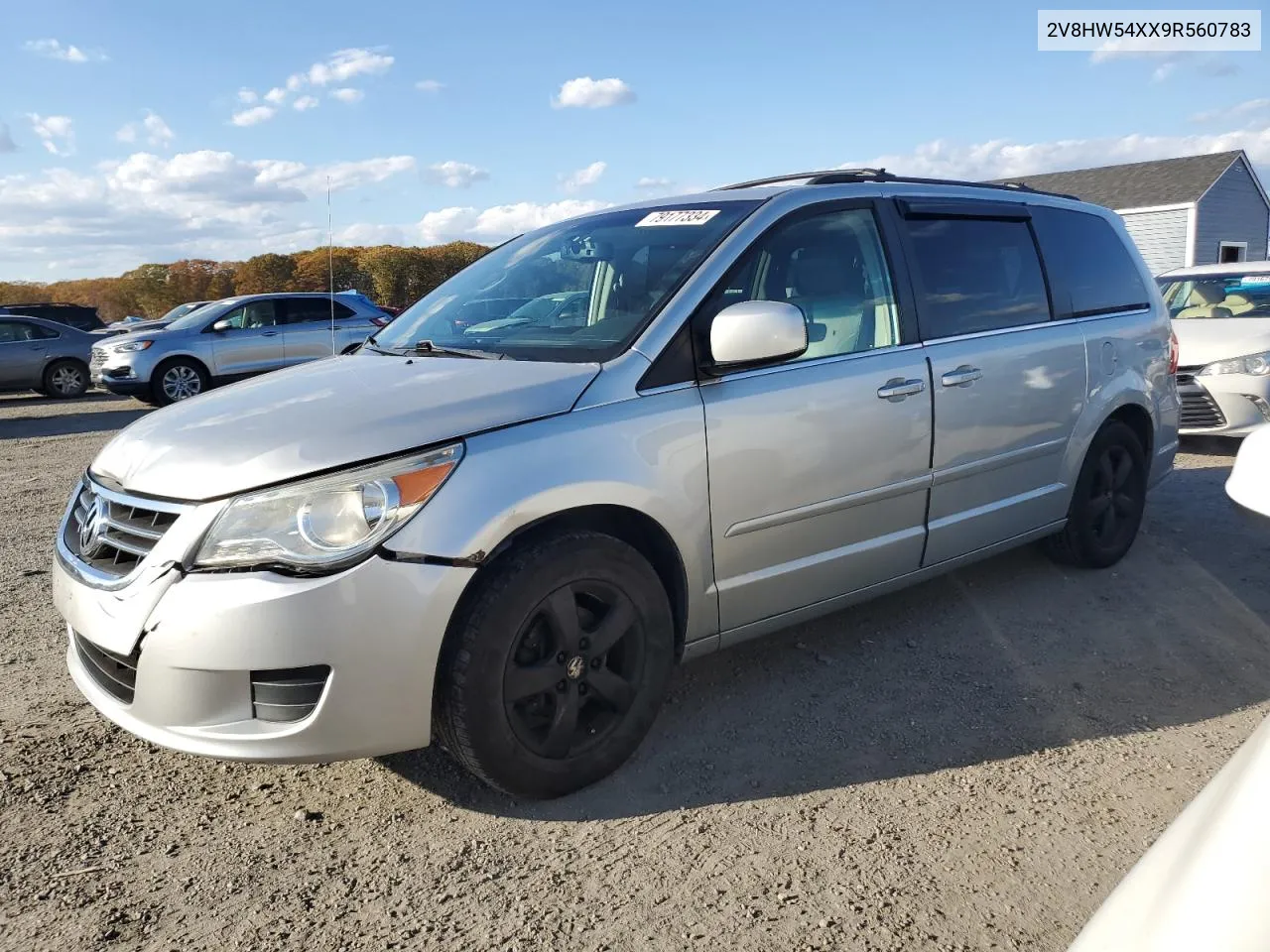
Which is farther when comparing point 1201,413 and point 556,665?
point 1201,413

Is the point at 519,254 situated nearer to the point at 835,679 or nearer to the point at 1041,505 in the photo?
the point at 835,679

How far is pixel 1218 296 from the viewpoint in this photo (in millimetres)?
9039

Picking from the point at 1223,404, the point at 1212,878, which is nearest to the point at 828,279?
the point at 1212,878

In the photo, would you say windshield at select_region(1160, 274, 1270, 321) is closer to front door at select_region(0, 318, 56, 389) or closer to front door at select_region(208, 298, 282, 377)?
front door at select_region(208, 298, 282, 377)

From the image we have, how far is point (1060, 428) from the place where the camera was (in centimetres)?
434

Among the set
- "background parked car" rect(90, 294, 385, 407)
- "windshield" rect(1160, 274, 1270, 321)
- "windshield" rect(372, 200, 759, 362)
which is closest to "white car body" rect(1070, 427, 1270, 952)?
"windshield" rect(372, 200, 759, 362)

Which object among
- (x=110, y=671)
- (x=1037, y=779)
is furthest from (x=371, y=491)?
(x=1037, y=779)

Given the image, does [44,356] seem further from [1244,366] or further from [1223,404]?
[1244,366]

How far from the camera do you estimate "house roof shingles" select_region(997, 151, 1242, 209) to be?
30312 mm

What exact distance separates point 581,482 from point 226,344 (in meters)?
13.7

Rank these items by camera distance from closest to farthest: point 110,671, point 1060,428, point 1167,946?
1. point 1167,946
2. point 110,671
3. point 1060,428

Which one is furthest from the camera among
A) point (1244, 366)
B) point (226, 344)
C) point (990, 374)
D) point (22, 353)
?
point (22, 353)

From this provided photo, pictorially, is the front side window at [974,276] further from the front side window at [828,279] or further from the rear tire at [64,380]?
the rear tire at [64,380]

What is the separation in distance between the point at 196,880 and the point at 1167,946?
2310 millimetres
